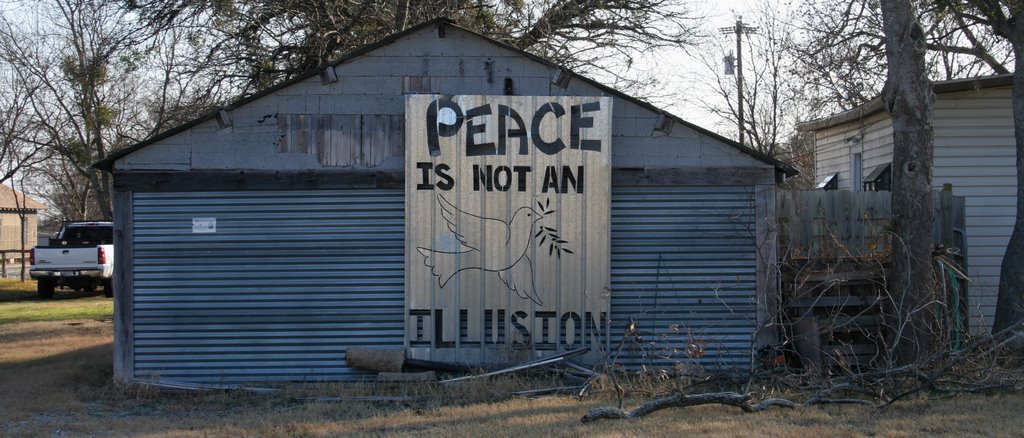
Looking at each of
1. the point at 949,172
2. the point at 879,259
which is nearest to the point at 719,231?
the point at 879,259

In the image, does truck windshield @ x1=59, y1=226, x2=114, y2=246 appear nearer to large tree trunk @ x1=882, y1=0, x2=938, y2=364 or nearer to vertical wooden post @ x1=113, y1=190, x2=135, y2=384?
vertical wooden post @ x1=113, y1=190, x2=135, y2=384

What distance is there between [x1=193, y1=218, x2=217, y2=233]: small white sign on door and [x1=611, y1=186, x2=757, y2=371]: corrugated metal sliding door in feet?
15.1

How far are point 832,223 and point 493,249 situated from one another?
13.9ft

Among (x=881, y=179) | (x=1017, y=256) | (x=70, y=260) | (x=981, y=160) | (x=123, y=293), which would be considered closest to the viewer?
(x=123, y=293)

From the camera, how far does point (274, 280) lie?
10.3m

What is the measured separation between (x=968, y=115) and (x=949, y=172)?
960 millimetres

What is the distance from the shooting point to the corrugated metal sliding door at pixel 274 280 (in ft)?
33.7

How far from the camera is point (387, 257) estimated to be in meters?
10.3

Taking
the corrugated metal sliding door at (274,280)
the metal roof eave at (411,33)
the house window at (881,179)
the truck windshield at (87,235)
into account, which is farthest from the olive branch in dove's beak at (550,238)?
the truck windshield at (87,235)

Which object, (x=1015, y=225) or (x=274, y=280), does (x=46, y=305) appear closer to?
(x=274, y=280)

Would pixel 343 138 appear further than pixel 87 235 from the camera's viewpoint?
No

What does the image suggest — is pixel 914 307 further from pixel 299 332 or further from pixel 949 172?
pixel 299 332

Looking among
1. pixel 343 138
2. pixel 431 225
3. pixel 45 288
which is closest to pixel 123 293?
pixel 343 138

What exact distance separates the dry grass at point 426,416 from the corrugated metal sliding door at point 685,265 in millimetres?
1578
